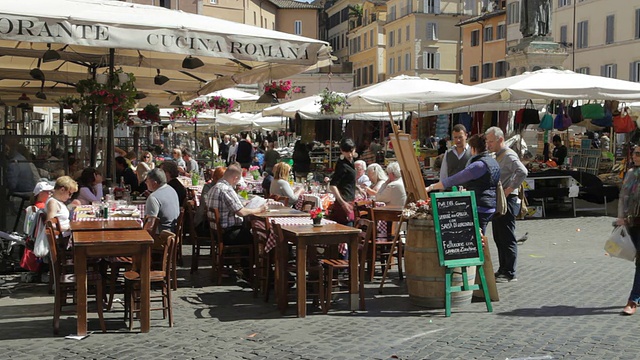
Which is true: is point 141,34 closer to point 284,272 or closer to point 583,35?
point 284,272

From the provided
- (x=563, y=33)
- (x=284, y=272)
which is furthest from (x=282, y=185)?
(x=563, y=33)

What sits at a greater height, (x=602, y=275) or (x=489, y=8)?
(x=489, y=8)

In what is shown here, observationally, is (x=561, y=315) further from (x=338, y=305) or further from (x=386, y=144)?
(x=386, y=144)

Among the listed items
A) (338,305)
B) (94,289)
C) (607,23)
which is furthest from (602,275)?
(607,23)

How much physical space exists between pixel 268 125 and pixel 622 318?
26907 millimetres

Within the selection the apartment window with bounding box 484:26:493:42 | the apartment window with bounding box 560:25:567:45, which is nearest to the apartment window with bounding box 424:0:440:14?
the apartment window with bounding box 484:26:493:42

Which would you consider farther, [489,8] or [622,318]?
[489,8]

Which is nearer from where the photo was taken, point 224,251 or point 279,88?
point 224,251

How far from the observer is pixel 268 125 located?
34.4m

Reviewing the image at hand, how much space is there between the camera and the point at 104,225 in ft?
28.3

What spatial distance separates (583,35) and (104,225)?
169 feet

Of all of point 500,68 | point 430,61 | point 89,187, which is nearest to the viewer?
point 89,187

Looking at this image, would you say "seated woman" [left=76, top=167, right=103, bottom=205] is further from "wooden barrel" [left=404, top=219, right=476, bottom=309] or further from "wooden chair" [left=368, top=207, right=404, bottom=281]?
"wooden barrel" [left=404, top=219, right=476, bottom=309]

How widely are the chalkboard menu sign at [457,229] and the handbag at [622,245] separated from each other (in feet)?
4.15
